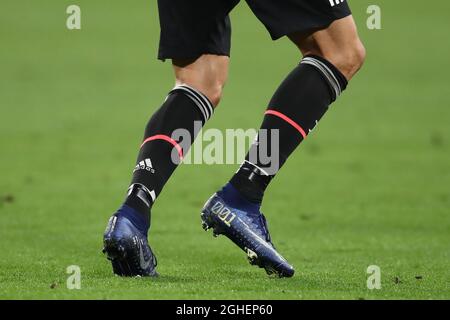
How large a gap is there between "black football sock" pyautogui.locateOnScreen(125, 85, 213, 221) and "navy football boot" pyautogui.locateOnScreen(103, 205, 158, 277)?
3.7 inches

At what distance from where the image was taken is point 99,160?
29.9 ft

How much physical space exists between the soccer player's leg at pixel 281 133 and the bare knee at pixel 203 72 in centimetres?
36

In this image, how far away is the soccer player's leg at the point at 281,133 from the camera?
4.09 metres

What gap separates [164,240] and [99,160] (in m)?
3.42

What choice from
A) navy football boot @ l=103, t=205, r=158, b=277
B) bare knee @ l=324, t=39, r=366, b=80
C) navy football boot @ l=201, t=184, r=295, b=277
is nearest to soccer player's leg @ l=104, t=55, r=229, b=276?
navy football boot @ l=103, t=205, r=158, b=277

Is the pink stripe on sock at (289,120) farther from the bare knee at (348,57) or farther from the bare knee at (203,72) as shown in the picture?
the bare knee at (203,72)

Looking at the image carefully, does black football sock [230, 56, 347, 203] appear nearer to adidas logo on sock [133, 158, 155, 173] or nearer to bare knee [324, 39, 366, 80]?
bare knee [324, 39, 366, 80]

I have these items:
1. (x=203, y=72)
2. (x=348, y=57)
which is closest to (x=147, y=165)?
(x=203, y=72)

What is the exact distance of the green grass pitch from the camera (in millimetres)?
4395

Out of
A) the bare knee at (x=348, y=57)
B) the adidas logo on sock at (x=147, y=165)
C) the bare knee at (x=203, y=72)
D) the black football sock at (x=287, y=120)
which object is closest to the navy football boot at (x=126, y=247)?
the adidas logo on sock at (x=147, y=165)

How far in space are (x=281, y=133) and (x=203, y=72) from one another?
1.65 ft

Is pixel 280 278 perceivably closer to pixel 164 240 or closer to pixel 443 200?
pixel 164 240

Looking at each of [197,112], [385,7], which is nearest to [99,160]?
[197,112]

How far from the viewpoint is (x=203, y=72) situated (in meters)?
4.39
